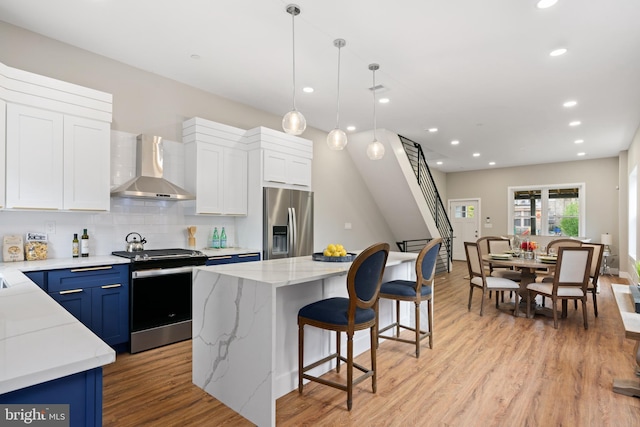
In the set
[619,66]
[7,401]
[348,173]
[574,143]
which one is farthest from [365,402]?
[574,143]

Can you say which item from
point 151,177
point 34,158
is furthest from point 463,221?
point 34,158

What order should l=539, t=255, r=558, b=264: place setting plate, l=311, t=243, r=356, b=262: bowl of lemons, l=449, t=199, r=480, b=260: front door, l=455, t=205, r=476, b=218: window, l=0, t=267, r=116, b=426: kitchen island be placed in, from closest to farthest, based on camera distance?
l=0, t=267, r=116, b=426: kitchen island, l=311, t=243, r=356, b=262: bowl of lemons, l=539, t=255, r=558, b=264: place setting plate, l=449, t=199, r=480, b=260: front door, l=455, t=205, r=476, b=218: window

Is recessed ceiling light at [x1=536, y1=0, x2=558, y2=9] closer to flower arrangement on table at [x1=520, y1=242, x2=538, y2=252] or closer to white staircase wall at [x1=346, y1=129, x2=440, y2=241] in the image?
flower arrangement on table at [x1=520, y1=242, x2=538, y2=252]

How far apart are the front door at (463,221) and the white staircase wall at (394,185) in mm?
3650

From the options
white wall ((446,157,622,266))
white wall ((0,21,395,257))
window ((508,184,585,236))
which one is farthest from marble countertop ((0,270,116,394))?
white wall ((446,157,622,266))

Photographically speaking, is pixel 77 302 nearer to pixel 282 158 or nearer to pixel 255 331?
pixel 255 331

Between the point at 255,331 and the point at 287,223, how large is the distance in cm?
279

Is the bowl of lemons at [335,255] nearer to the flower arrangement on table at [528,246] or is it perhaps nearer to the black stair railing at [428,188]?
the flower arrangement on table at [528,246]

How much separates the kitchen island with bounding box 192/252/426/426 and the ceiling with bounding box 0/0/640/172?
84.9 inches

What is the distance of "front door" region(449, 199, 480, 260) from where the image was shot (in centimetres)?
1118

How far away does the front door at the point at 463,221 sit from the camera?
11180 mm

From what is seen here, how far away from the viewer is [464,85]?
444 centimetres

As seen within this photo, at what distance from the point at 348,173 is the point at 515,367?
4.86 m

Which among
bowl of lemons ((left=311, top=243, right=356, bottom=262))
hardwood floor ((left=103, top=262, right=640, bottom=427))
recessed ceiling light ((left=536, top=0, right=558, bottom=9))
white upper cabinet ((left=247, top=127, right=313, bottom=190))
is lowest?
hardwood floor ((left=103, top=262, right=640, bottom=427))
